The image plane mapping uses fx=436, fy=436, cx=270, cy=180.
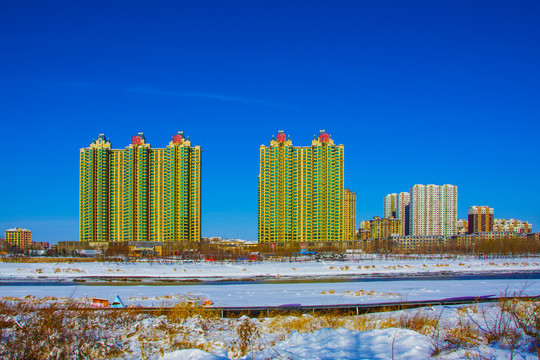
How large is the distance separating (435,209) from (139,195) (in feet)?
364

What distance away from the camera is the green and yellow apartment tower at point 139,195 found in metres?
105

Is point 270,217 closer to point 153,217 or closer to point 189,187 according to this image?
point 189,187

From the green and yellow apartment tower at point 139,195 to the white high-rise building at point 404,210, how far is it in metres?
104

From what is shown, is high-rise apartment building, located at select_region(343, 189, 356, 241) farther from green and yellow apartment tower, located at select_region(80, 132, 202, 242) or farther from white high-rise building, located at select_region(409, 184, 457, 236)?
green and yellow apartment tower, located at select_region(80, 132, 202, 242)

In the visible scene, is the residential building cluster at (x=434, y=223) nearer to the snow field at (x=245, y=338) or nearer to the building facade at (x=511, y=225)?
the building facade at (x=511, y=225)

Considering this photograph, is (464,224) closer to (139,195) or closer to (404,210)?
(404,210)

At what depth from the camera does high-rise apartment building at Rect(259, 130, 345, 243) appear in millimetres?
105875

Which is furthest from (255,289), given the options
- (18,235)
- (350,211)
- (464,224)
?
(464,224)

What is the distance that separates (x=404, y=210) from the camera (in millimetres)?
185375

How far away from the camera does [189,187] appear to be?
10675 centimetres

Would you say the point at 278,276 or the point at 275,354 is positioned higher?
the point at 275,354

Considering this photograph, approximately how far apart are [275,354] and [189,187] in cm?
10159

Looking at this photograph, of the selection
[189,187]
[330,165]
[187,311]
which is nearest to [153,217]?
[189,187]

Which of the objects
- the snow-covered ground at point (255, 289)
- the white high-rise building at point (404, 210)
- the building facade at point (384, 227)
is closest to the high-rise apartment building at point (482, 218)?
the white high-rise building at point (404, 210)
